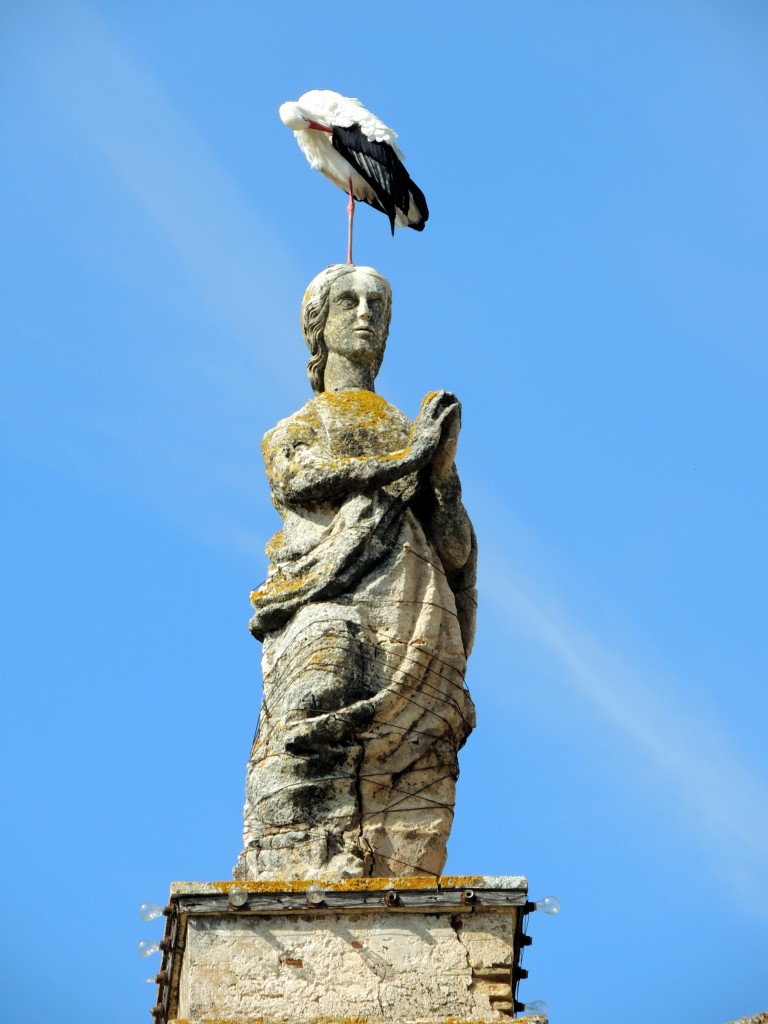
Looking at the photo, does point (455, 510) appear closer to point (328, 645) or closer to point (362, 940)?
point (328, 645)

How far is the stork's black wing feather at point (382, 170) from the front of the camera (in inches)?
798

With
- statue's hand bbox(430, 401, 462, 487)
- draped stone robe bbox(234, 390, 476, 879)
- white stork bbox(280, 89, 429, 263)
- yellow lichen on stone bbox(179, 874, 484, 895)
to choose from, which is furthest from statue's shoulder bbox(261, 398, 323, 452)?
yellow lichen on stone bbox(179, 874, 484, 895)

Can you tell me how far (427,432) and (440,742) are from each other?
208cm

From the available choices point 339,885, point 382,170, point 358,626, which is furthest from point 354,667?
point 382,170

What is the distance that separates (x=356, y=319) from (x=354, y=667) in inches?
109

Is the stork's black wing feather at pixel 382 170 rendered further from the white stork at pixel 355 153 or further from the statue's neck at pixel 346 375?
the statue's neck at pixel 346 375

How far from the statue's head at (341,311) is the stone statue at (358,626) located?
0.05ft

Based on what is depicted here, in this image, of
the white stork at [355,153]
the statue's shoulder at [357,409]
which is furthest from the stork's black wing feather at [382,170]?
the statue's shoulder at [357,409]

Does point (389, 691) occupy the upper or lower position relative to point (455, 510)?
→ lower

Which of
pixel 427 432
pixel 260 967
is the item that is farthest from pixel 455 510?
pixel 260 967

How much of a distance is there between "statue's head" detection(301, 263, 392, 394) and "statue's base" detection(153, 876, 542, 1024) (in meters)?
4.17

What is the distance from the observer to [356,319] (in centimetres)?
1920

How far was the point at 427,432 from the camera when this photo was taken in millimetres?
18359

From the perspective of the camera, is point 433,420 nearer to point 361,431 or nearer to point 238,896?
point 361,431
